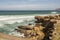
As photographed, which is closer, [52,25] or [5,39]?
[5,39]

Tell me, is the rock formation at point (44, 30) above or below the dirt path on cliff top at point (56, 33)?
below

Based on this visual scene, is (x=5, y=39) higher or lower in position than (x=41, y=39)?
higher

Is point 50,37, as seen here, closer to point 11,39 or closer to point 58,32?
point 58,32

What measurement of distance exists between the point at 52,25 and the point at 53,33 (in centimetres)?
111

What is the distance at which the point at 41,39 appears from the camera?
15.4 m

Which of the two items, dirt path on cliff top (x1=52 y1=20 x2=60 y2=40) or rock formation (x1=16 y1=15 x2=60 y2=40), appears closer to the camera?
dirt path on cliff top (x1=52 y1=20 x2=60 y2=40)

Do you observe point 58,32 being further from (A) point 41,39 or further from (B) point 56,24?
(A) point 41,39

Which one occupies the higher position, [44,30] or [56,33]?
[56,33]

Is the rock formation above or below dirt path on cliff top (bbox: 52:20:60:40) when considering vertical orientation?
below

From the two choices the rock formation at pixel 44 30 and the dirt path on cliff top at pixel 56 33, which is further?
the rock formation at pixel 44 30

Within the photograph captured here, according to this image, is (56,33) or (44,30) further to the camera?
(44,30)

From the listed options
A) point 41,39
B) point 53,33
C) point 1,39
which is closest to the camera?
point 1,39

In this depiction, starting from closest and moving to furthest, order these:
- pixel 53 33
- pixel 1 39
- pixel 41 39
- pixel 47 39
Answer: pixel 1 39, pixel 53 33, pixel 47 39, pixel 41 39

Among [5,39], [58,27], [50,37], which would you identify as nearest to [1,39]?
[5,39]
